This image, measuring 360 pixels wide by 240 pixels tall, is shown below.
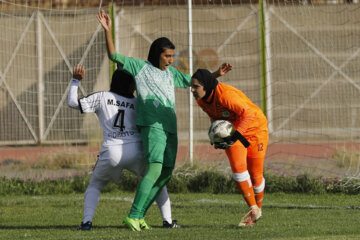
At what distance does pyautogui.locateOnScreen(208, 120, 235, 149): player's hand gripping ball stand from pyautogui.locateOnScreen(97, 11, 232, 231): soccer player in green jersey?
0.49m

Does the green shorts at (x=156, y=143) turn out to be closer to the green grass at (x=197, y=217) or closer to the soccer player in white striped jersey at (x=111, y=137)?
the soccer player in white striped jersey at (x=111, y=137)

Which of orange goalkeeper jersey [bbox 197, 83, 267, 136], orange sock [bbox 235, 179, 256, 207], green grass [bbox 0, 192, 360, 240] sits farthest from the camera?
orange sock [bbox 235, 179, 256, 207]

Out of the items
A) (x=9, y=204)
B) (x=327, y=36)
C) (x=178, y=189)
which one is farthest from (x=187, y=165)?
(x=327, y=36)

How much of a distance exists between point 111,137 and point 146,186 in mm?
668

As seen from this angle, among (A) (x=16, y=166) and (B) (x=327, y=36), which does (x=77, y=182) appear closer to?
(A) (x=16, y=166)

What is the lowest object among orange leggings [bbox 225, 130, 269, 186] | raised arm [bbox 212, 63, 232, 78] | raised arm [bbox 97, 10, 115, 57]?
orange leggings [bbox 225, 130, 269, 186]

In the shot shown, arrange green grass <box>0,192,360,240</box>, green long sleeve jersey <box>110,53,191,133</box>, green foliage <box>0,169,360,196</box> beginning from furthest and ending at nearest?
green foliage <box>0,169,360,196</box> < green long sleeve jersey <box>110,53,191,133</box> < green grass <box>0,192,360,240</box>

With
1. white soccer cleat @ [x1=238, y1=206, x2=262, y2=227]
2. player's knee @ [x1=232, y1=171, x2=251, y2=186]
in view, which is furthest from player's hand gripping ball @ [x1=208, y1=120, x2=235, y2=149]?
white soccer cleat @ [x1=238, y1=206, x2=262, y2=227]

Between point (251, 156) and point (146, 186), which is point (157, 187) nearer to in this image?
point (146, 186)

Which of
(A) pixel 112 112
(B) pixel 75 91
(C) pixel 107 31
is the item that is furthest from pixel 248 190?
(C) pixel 107 31

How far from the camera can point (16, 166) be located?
16031 mm

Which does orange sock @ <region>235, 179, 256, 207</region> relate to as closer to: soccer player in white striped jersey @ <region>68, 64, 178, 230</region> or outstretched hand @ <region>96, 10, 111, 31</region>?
soccer player in white striped jersey @ <region>68, 64, 178, 230</region>

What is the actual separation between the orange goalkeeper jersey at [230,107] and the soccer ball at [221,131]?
0.60ft

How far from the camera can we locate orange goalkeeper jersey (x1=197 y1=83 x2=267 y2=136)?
26.6 ft
